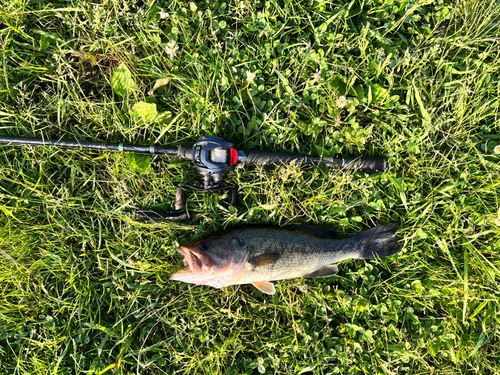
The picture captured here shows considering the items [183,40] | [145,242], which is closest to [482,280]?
[145,242]

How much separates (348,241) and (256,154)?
52.5 inches

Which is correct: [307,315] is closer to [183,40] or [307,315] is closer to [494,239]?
[494,239]

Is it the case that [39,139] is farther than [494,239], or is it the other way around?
[494,239]

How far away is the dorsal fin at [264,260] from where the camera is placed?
117 inches

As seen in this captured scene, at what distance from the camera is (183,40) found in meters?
3.27

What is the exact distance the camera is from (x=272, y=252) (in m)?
3.03

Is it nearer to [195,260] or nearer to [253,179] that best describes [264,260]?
[195,260]

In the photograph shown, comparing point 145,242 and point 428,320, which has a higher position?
point 145,242

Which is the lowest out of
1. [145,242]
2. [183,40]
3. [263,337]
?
[263,337]

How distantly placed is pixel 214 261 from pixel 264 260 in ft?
1.61

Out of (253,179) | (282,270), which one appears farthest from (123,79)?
(282,270)

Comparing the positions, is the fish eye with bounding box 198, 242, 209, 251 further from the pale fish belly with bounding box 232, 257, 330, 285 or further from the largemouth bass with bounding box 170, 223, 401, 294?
the pale fish belly with bounding box 232, 257, 330, 285

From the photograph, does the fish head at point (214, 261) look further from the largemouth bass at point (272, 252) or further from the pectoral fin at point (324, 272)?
the pectoral fin at point (324, 272)

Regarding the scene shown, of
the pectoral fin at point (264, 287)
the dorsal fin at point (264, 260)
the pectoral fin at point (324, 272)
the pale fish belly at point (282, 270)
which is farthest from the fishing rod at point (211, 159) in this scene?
the pectoral fin at point (324, 272)
